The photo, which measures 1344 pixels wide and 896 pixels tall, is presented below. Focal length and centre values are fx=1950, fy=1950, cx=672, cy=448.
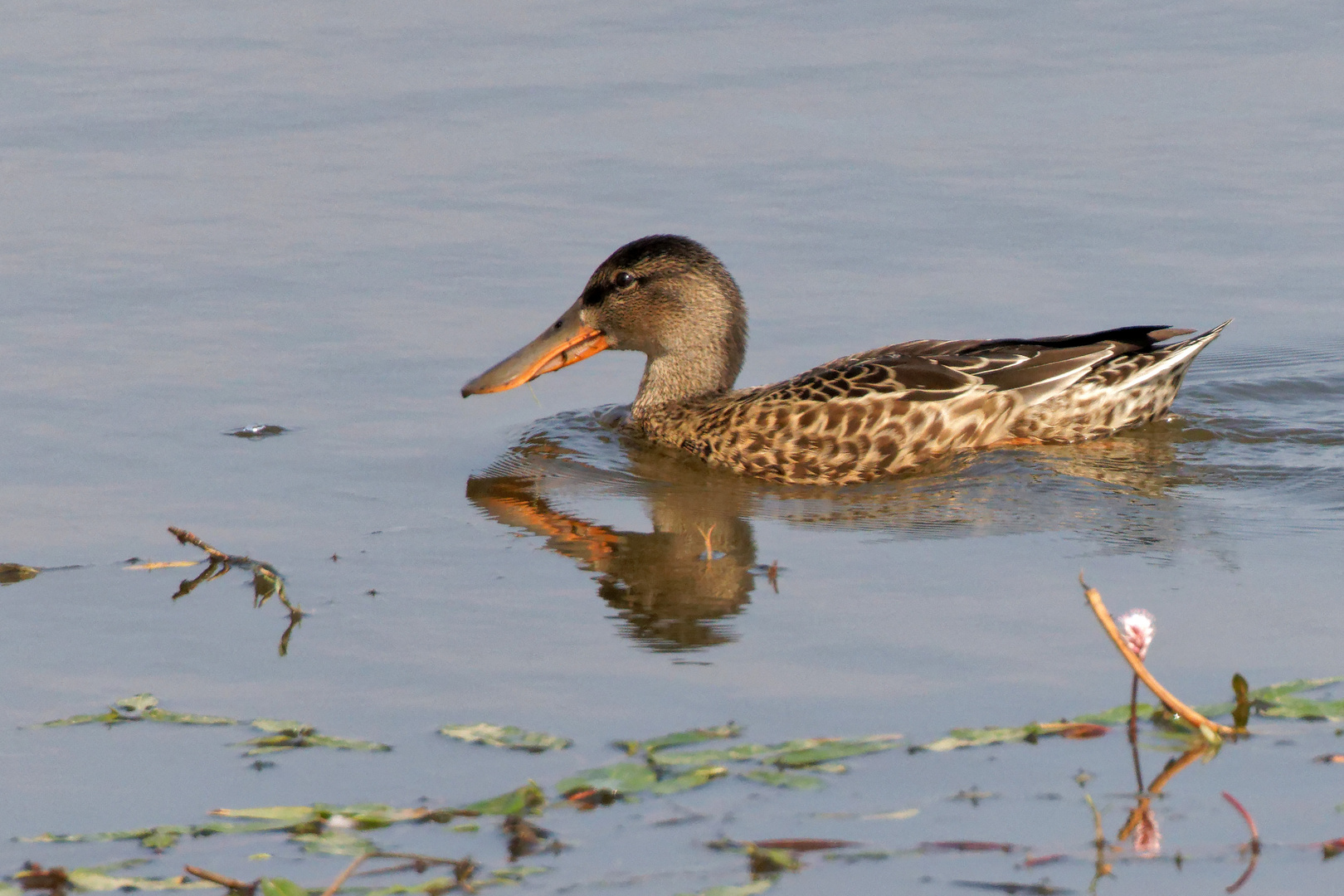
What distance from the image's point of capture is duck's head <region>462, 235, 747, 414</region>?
9273 mm

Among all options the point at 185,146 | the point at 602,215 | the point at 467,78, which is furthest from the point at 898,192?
the point at 185,146

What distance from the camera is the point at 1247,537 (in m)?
6.93

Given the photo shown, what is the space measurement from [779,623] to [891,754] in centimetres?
119

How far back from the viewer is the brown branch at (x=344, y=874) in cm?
393

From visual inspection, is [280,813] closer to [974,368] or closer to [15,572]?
[15,572]

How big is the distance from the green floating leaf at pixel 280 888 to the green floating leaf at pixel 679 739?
1.11 meters

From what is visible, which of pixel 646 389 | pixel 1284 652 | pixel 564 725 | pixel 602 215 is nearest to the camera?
pixel 564 725

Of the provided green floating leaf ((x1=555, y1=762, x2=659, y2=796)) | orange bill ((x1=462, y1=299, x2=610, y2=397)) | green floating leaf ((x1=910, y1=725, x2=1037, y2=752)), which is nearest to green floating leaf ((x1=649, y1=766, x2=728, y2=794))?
green floating leaf ((x1=555, y1=762, x2=659, y2=796))

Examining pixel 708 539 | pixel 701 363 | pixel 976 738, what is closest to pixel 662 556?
pixel 708 539

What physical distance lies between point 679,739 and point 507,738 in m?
0.45

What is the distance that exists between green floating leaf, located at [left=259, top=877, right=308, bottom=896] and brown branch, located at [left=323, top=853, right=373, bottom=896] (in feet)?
0.19

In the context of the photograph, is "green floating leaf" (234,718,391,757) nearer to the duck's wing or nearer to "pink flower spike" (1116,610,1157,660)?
"pink flower spike" (1116,610,1157,660)

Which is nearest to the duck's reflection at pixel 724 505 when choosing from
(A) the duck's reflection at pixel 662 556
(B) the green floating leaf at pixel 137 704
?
(A) the duck's reflection at pixel 662 556

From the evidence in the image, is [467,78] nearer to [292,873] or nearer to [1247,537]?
[1247,537]
